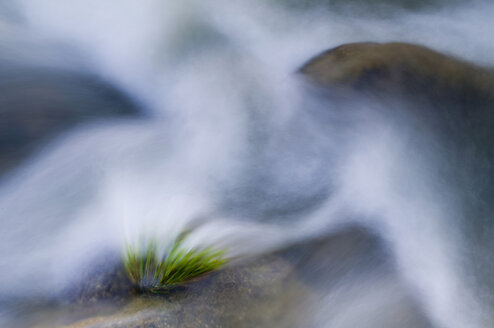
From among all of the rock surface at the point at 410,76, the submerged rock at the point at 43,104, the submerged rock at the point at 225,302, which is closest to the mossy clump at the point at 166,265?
the submerged rock at the point at 225,302

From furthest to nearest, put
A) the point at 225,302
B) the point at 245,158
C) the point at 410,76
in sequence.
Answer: the point at 410,76 → the point at 245,158 → the point at 225,302

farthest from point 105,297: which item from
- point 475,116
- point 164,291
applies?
point 475,116

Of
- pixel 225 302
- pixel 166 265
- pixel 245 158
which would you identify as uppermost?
pixel 245 158

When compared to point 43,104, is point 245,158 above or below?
below

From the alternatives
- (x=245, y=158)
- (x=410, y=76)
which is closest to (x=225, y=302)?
(x=245, y=158)

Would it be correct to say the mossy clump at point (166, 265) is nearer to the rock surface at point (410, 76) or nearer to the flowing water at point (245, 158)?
the flowing water at point (245, 158)

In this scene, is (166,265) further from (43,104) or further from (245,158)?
(43,104)
